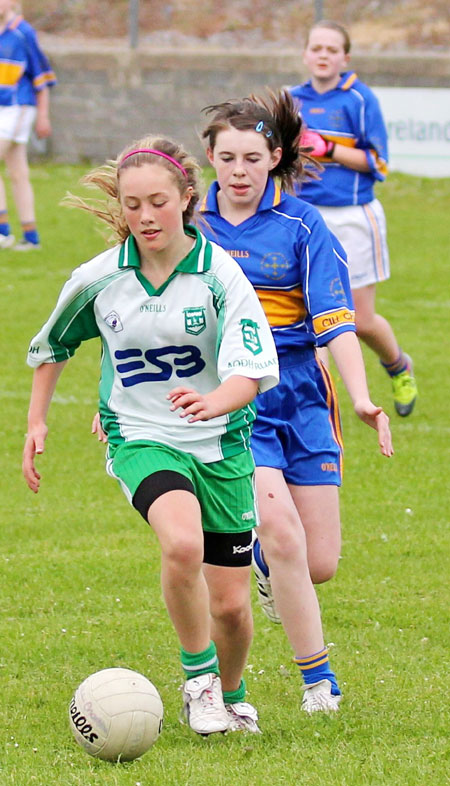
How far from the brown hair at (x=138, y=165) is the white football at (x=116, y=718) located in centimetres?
137

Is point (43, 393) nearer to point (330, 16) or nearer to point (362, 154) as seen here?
point (362, 154)

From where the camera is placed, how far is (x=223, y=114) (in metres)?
4.63

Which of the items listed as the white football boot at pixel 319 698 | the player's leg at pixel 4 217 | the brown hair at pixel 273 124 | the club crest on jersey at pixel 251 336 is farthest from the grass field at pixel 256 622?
the player's leg at pixel 4 217

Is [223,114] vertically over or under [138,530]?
over

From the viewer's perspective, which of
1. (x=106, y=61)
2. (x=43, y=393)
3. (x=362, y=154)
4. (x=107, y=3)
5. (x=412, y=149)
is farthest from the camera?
(x=107, y=3)

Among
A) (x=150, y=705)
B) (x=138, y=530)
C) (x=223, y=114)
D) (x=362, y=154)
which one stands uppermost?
(x=223, y=114)

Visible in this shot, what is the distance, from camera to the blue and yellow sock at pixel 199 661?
3971 mm

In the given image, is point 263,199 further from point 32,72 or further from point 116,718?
point 32,72

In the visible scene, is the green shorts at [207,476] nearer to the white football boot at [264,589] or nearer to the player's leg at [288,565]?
the player's leg at [288,565]

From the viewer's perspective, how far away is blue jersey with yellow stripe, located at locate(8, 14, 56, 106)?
44.7 feet

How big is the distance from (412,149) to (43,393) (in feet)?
46.6

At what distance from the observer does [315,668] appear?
14.3 feet

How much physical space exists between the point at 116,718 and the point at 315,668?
0.89 m

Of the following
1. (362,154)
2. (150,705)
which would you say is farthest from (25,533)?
(362,154)
